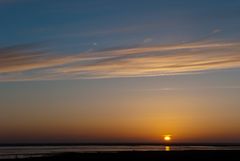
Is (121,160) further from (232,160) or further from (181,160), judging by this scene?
(232,160)

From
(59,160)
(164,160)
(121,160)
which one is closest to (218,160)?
(164,160)

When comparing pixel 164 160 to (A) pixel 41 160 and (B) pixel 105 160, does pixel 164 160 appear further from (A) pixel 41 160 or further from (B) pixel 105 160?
(A) pixel 41 160

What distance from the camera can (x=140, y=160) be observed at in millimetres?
46750

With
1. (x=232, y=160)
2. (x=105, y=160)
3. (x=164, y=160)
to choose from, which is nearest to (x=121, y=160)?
(x=105, y=160)

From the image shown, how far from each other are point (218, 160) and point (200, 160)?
6.93 feet

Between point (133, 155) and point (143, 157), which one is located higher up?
point (133, 155)

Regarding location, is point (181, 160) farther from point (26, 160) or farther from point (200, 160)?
point (26, 160)

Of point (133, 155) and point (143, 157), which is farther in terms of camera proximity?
point (133, 155)

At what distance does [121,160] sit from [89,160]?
3321 millimetres

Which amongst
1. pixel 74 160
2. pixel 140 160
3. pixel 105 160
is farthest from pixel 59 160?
pixel 140 160

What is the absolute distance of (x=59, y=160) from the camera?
46.2 meters

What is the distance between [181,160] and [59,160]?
12761 mm

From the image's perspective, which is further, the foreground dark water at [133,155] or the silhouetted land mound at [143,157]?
the foreground dark water at [133,155]

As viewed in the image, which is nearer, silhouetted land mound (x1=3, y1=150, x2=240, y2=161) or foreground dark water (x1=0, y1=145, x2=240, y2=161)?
silhouetted land mound (x1=3, y1=150, x2=240, y2=161)
